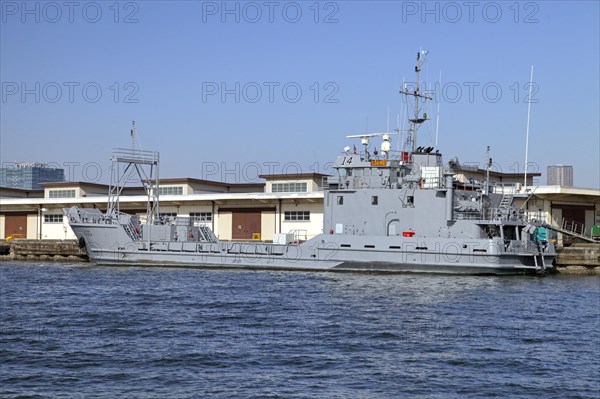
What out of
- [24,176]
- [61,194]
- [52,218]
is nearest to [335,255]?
[52,218]

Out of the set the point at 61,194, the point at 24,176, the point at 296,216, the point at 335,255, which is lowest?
the point at 335,255

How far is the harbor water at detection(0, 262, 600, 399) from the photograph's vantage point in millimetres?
14938

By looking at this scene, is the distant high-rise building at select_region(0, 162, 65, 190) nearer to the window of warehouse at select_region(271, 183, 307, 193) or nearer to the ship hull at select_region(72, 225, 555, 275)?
the window of warehouse at select_region(271, 183, 307, 193)

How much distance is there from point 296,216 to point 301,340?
1385 inches

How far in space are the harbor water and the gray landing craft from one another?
4.26 meters

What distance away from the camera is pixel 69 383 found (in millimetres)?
14891

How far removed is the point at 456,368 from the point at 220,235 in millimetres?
42796

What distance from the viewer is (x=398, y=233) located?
3847cm

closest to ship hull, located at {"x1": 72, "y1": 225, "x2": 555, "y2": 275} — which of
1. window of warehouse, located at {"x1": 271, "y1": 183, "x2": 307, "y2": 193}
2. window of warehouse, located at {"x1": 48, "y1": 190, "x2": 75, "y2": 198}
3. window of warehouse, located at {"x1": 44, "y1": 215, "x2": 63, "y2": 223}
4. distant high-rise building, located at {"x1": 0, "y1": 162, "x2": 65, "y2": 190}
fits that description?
window of warehouse, located at {"x1": 271, "y1": 183, "x2": 307, "y2": 193}

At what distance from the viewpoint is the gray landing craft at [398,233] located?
3662 centimetres

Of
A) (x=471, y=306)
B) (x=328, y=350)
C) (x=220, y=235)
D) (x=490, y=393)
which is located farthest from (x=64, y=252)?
(x=490, y=393)

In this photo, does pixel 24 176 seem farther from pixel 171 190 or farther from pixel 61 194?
pixel 171 190

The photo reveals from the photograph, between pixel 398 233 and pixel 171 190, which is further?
pixel 171 190

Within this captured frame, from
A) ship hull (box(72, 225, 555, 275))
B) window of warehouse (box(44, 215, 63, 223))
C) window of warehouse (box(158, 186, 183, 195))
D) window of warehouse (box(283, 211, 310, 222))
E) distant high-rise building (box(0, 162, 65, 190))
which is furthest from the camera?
distant high-rise building (box(0, 162, 65, 190))
